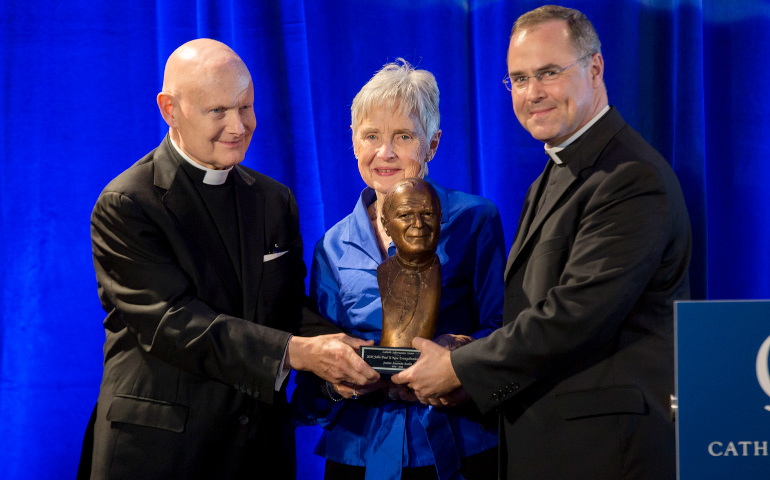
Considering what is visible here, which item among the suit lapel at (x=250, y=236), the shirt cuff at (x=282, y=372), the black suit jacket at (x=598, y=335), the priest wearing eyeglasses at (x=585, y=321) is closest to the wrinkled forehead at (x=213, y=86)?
the suit lapel at (x=250, y=236)

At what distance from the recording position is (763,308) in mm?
1172

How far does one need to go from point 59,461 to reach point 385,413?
1727 millimetres

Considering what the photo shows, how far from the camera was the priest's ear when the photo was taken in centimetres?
219

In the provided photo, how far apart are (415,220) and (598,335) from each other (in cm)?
56

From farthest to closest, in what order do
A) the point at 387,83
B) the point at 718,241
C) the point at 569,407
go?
the point at 718,241 < the point at 387,83 < the point at 569,407

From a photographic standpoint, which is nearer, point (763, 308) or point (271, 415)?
point (763, 308)

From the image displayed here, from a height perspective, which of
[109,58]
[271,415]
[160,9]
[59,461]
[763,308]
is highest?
[160,9]

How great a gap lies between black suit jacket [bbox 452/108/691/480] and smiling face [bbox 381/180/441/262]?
29 centimetres

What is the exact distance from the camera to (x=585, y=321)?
1.75 meters

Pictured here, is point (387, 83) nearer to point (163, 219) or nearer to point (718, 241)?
point (163, 219)

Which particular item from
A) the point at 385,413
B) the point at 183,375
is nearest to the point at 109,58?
the point at 183,375

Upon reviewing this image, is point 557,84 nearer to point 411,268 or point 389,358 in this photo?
point 411,268

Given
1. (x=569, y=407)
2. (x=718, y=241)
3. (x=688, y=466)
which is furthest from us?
(x=718, y=241)

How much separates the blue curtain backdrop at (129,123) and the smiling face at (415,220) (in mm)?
1093
